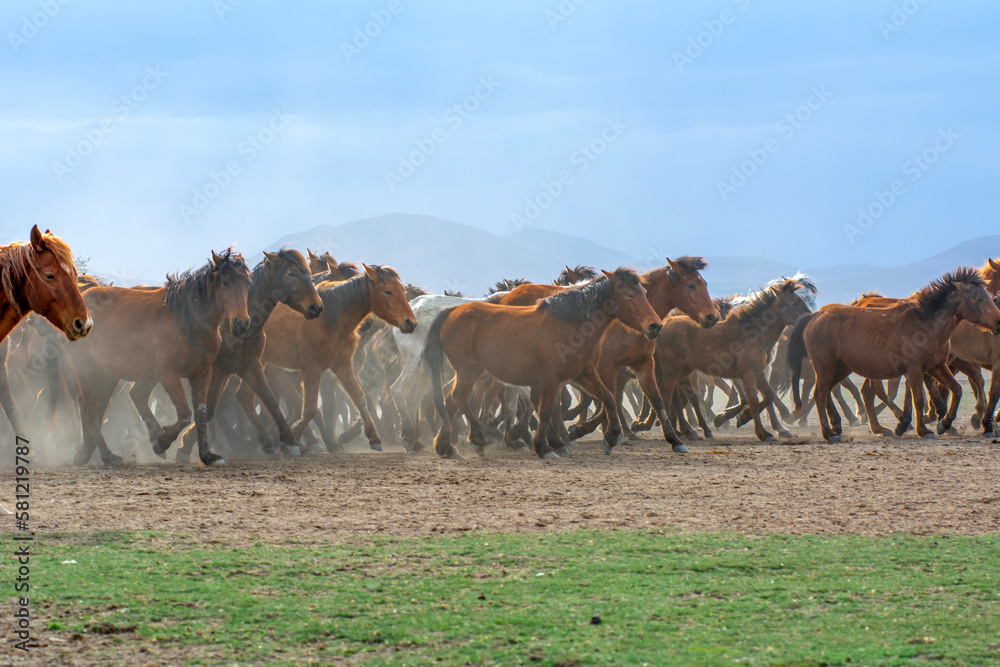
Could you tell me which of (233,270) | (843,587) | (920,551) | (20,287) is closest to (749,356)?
(233,270)

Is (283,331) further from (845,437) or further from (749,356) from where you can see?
(845,437)

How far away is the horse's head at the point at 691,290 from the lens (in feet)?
44.9

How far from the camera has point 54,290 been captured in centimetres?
651

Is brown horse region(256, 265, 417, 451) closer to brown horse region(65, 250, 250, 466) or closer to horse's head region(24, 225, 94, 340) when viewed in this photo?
brown horse region(65, 250, 250, 466)

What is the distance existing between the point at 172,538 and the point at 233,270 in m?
4.73

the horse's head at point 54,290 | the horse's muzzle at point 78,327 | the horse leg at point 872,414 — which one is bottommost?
the horse leg at point 872,414

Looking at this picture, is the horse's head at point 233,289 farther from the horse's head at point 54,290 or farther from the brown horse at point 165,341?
the horse's head at point 54,290

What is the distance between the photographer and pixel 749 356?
15.2 m

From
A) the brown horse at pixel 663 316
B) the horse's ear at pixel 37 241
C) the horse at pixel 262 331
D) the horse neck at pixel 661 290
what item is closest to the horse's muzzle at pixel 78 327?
the horse's ear at pixel 37 241

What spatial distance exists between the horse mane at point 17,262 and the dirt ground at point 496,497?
5.58 ft

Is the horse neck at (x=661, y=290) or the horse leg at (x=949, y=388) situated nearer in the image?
the horse neck at (x=661, y=290)

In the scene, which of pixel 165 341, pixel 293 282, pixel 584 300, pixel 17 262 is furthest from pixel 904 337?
pixel 17 262

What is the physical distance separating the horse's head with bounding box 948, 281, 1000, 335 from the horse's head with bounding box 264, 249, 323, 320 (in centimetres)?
853

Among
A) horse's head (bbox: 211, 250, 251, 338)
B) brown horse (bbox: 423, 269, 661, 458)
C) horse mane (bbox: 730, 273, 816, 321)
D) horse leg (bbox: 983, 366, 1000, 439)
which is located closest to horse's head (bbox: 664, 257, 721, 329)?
brown horse (bbox: 423, 269, 661, 458)
